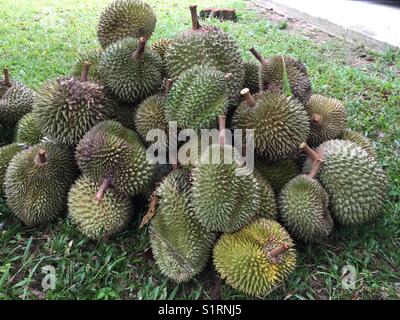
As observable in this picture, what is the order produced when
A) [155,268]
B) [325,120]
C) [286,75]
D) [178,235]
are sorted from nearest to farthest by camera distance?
1. [178,235]
2. [155,268]
3. [286,75]
4. [325,120]

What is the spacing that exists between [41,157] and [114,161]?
1.38 feet

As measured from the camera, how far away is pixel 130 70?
2.26 meters

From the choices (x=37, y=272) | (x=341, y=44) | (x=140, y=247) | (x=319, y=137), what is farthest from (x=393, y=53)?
(x=37, y=272)

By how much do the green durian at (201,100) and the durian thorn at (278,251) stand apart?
662mm

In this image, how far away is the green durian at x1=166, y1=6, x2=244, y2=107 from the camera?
87.0 inches

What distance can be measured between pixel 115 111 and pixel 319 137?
45.2 inches

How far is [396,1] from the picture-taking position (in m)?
7.95

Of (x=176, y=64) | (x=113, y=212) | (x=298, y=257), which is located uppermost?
(x=176, y=64)

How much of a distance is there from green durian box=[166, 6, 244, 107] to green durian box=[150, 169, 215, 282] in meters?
0.56

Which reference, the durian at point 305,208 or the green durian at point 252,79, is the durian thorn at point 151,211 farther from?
the green durian at point 252,79

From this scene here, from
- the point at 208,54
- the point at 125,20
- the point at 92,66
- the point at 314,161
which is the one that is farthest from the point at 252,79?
the point at 92,66

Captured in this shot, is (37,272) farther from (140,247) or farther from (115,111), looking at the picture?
(115,111)

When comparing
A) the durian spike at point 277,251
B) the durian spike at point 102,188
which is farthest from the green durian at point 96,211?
the durian spike at point 277,251

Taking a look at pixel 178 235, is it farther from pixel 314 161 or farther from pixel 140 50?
pixel 140 50
